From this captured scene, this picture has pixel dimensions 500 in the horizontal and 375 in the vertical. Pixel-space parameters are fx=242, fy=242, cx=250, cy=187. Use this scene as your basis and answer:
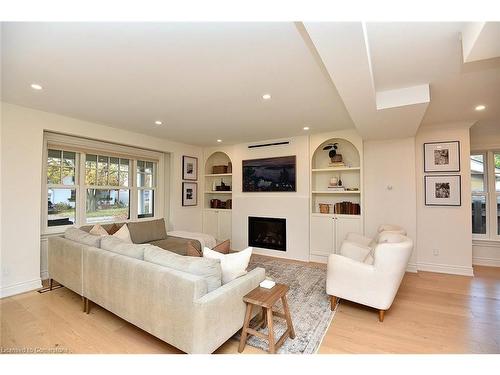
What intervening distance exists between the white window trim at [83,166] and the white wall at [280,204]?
5.23 feet

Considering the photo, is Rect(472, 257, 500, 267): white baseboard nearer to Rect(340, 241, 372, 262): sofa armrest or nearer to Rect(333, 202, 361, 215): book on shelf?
Rect(333, 202, 361, 215): book on shelf

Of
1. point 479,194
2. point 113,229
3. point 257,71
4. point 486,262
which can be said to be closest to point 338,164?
point 479,194

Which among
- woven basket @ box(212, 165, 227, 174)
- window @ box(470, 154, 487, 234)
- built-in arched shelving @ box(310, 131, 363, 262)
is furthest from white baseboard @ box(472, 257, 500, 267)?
woven basket @ box(212, 165, 227, 174)

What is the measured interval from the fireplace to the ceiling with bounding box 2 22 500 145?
227 cm

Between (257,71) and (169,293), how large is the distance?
2.03 metres

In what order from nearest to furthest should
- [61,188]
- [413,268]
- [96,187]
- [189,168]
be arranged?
[61,188] → [413,268] → [96,187] → [189,168]

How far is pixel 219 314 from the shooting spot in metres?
1.76

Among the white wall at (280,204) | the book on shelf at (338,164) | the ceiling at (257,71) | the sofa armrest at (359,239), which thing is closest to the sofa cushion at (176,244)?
the white wall at (280,204)

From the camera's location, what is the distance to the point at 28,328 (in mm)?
2303

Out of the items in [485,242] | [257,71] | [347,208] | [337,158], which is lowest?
[485,242]

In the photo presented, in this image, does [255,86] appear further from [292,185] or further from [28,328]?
[28,328]

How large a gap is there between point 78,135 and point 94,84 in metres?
1.60

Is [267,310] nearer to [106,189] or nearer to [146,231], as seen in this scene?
[146,231]
